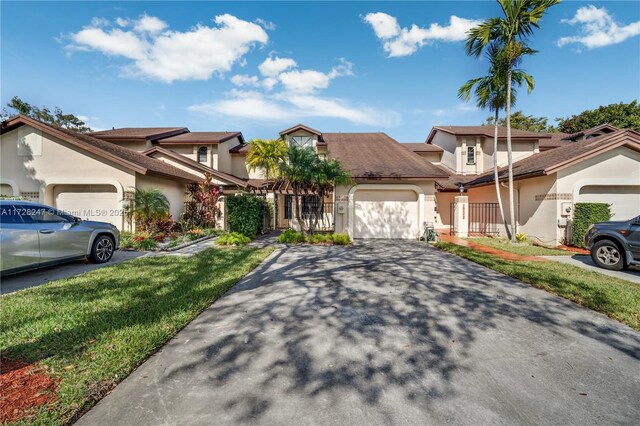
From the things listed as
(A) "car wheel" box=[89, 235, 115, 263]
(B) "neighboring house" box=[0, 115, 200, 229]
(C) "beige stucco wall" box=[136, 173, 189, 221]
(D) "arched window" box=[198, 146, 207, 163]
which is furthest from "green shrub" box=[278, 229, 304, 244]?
(D) "arched window" box=[198, 146, 207, 163]

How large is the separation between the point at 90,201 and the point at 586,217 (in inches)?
842

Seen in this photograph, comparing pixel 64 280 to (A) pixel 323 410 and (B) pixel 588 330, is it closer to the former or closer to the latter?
(A) pixel 323 410

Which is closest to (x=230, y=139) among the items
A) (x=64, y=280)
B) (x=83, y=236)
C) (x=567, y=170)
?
(x=83, y=236)

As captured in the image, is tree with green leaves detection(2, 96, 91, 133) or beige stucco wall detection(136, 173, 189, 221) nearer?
beige stucco wall detection(136, 173, 189, 221)

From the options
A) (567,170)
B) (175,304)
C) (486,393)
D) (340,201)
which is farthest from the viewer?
(340,201)

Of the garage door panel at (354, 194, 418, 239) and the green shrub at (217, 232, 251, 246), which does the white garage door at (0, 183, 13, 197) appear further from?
the garage door panel at (354, 194, 418, 239)

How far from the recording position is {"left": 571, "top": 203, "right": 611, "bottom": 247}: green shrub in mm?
11195

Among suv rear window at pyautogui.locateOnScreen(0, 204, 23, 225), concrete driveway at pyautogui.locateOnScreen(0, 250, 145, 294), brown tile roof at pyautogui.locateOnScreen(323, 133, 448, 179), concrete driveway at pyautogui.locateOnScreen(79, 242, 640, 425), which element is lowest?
concrete driveway at pyautogui.locateOnScreen(79, 242, 640, 425)

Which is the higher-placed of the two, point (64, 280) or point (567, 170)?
point (567, 170)

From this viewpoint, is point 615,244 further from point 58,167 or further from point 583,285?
point 58,167

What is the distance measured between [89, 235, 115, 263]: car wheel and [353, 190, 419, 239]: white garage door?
9.86m

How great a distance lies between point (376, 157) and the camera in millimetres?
16047

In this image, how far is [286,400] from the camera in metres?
2.45

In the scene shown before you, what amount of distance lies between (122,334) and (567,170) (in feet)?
52.2
